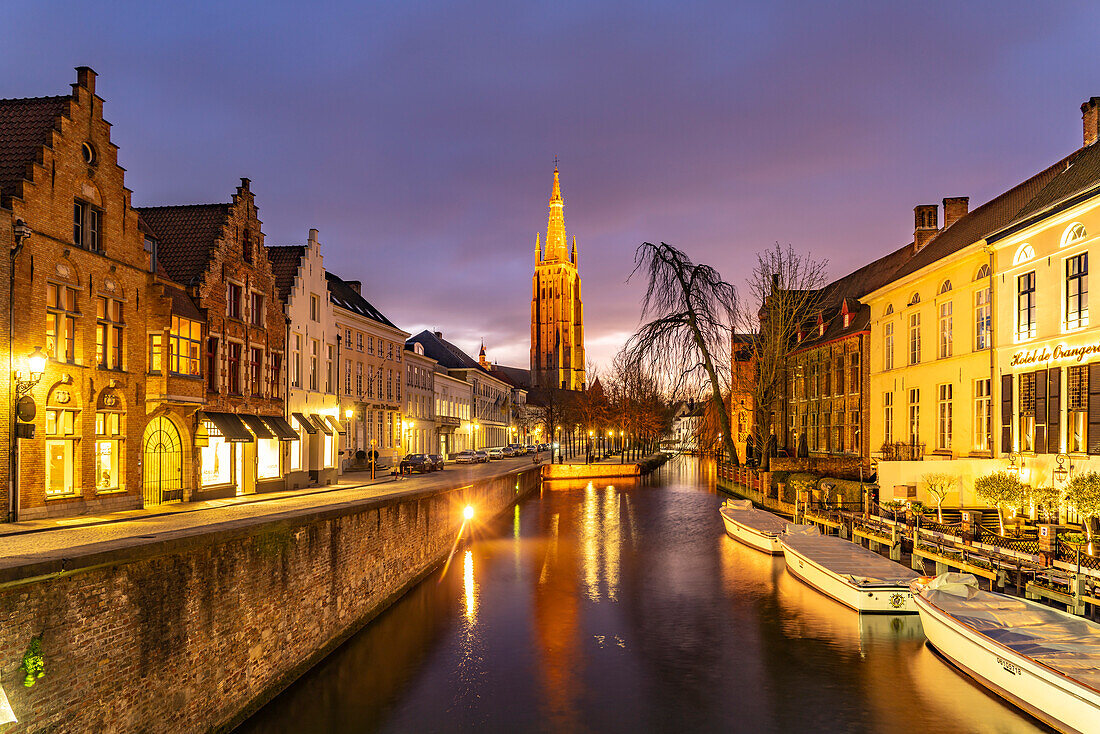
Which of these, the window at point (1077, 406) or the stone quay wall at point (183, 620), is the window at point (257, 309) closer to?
the stone quay wall at point (183, 620)

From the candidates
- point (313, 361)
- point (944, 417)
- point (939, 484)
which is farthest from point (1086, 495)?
point (313, 361)

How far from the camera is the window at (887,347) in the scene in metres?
41.6

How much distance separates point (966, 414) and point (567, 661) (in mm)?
23388

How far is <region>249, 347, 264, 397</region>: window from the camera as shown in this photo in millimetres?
31922

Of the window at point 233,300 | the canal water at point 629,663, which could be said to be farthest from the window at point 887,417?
the window at point 233,300

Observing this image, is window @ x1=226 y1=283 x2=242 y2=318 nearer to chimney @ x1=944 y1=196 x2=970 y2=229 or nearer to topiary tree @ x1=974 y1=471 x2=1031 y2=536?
topiary tree @ x1=974 y1=471 x2=1031 y2=536

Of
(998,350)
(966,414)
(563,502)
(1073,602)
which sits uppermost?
(998,350)

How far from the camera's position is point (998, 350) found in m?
29.2

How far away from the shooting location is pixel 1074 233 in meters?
25.0

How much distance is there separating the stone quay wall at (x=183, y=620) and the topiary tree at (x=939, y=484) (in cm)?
1827

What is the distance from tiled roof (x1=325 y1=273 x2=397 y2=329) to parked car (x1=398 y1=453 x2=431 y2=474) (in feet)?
29.0

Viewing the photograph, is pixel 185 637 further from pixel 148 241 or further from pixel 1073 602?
pixel 148 241

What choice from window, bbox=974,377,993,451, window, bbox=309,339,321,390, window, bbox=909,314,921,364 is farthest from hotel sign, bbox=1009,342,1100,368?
window, bbox=309,339,321,390

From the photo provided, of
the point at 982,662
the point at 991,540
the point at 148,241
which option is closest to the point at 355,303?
the point at 148,241
